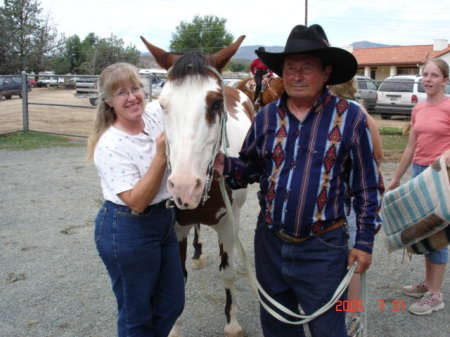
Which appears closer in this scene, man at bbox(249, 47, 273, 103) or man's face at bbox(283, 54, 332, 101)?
man's face at bbox(283, 54, 332, 101)

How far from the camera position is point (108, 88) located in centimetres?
200

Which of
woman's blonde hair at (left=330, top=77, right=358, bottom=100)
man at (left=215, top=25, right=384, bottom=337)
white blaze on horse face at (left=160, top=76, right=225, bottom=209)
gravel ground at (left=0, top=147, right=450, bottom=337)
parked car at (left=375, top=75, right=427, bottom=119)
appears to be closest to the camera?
white blaze on horse face at (left=160, top=76, right=225, bottom=209)

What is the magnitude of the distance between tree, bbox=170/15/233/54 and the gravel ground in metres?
51.2

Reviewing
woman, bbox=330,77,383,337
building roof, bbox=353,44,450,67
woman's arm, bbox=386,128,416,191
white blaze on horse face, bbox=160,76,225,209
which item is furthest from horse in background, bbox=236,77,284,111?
building roof, bbox=353,44,450,67

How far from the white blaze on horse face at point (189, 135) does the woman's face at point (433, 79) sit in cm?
199

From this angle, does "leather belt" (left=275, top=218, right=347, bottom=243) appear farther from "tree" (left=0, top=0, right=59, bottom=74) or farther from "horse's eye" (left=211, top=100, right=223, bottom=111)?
"tree" (left=0, top=0, right=59, bottom=74)

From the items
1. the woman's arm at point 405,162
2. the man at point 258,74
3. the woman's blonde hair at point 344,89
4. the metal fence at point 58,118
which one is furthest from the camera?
the metal fence at point 58,118

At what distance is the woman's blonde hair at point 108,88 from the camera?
6.53 ft

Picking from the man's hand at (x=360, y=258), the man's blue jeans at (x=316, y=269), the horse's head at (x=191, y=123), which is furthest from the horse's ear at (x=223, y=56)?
the man's hand at (x=360, y=258)

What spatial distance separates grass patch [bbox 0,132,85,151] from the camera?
9902mm

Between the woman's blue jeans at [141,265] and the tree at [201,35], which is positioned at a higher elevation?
the tree at [201,35]

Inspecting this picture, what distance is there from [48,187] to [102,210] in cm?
497

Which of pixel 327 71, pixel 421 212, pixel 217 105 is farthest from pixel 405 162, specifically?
pixel 217 105

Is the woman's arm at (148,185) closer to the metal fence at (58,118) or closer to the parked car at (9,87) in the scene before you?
the metal fence at (58,118)
